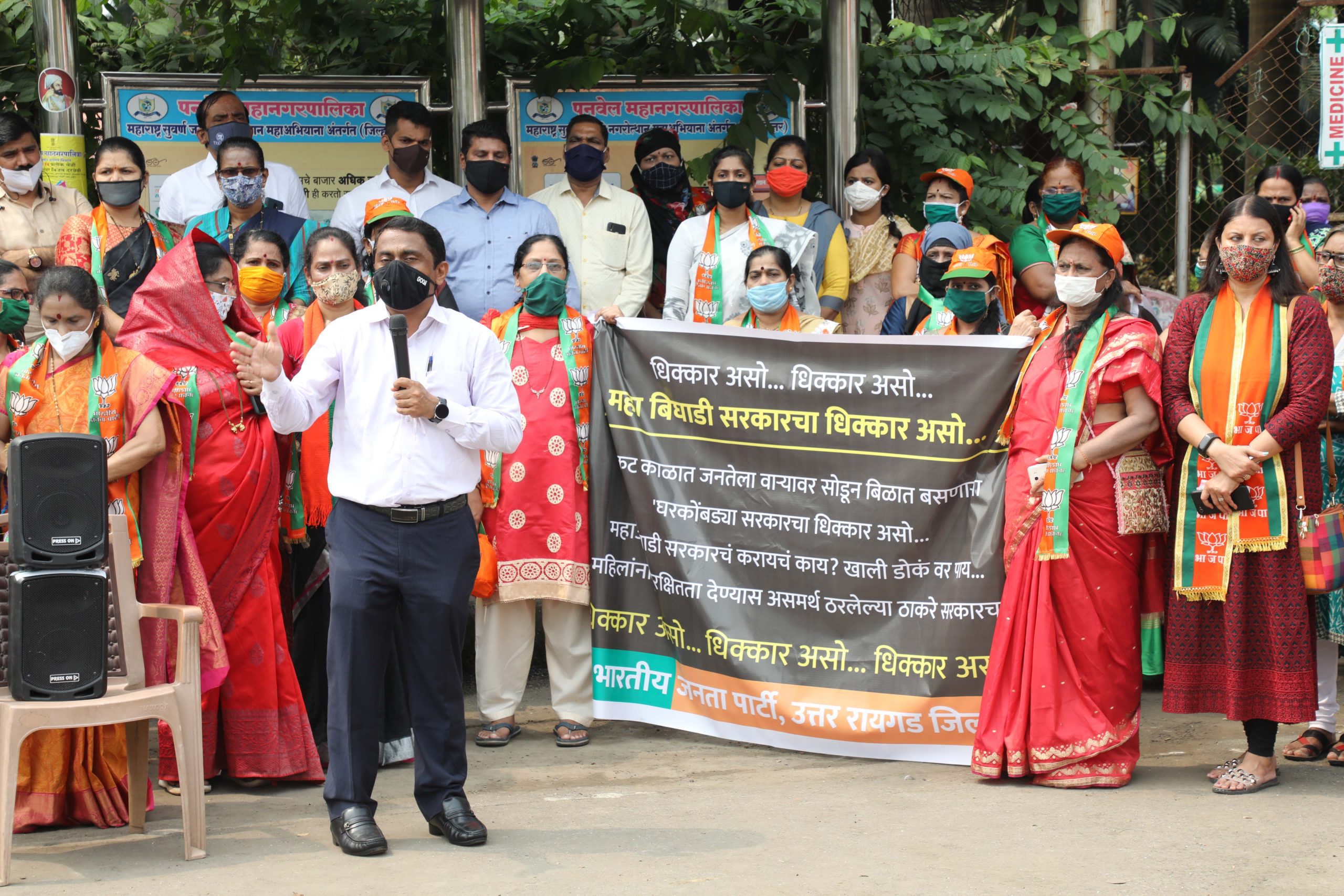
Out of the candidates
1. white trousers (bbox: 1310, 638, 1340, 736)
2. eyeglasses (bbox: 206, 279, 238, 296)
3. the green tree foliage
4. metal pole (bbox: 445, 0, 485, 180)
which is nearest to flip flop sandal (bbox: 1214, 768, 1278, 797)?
white trousers (bbox: 1310, 638, 1340, 736)

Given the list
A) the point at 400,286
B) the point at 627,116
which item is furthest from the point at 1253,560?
the point at 627,116

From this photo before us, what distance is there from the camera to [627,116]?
25.9ft

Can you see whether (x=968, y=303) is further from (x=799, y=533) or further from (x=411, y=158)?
(x=411, y=158)

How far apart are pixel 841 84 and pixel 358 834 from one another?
4.93m

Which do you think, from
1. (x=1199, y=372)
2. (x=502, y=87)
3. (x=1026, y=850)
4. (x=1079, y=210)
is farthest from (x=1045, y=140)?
(x=1026, y=850)

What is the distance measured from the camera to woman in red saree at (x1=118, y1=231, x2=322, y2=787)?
16.7 feet

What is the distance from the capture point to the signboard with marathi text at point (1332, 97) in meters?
7.38

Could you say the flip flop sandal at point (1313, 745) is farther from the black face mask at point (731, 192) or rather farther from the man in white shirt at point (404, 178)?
the man in white shirt at point (404, 178)

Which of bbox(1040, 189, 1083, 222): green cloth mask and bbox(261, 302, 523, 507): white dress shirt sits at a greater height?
bbox(1040, 189, 1083, 222): green cloth mask

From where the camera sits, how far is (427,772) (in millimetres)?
4453

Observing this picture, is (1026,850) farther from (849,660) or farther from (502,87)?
(502,87)

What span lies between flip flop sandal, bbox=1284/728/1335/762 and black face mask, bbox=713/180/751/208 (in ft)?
10.6

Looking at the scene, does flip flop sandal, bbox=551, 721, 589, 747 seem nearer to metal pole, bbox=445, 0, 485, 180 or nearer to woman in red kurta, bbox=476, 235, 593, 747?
woman in red kurta, bbox=476, 235, 593, 747

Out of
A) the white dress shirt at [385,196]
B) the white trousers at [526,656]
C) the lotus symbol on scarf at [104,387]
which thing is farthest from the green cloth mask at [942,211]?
the lotus symbol on scarf at [104,387]
